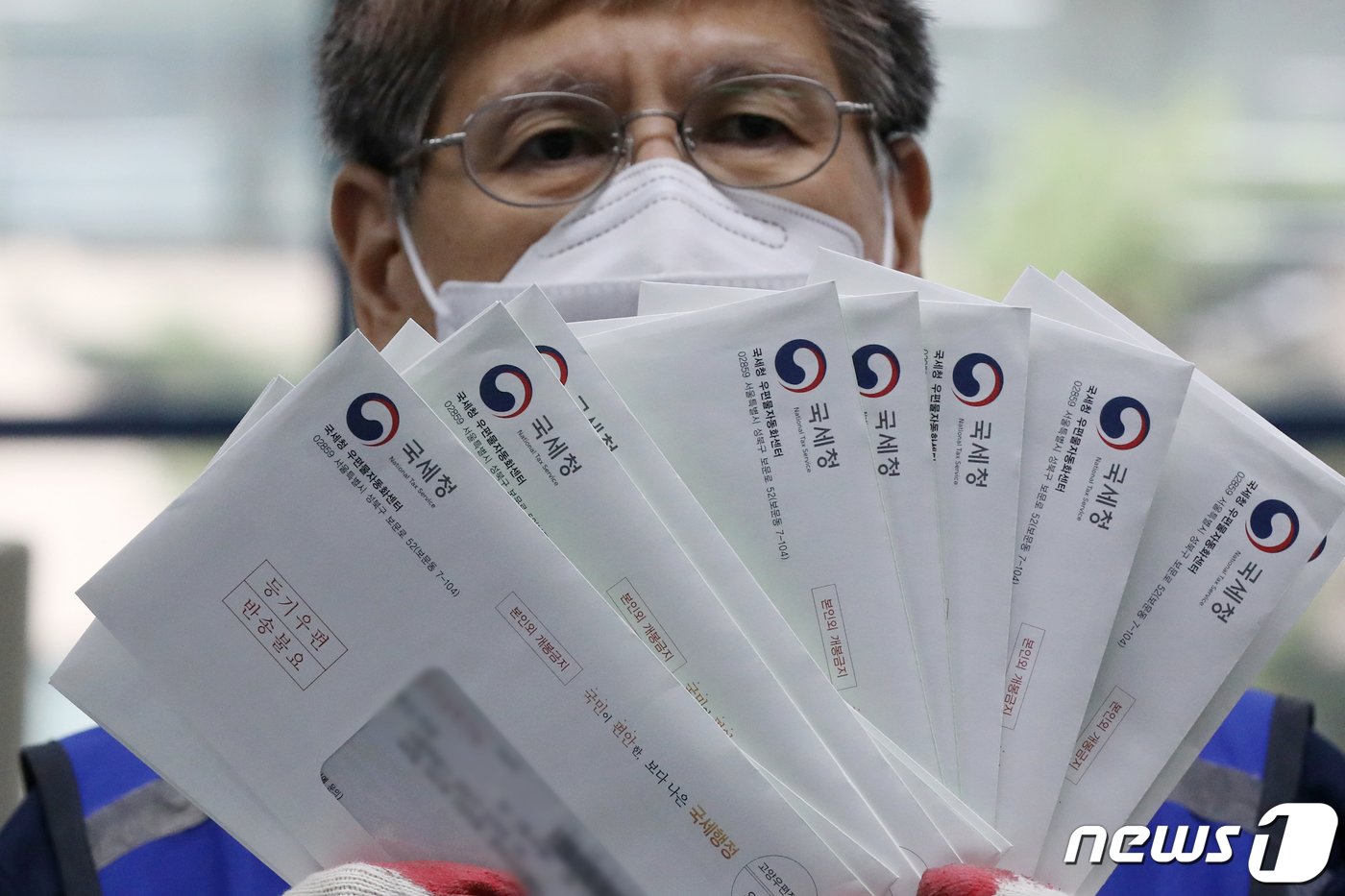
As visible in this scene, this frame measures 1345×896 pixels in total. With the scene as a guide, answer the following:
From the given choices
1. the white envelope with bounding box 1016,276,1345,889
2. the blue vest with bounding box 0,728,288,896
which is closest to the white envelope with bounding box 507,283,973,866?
the white envelope with bounding box 1016,276,1345,889

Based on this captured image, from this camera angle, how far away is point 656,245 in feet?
4.15

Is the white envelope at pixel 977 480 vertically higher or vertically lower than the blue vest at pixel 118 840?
higher

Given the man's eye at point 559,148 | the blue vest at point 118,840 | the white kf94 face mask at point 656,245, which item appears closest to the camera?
the blue vest at point 118,840

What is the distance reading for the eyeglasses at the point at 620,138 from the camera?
1.35 metres

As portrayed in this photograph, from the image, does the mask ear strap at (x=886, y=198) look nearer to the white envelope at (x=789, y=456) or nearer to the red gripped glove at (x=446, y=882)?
the white envelope at (x=789, y=456)

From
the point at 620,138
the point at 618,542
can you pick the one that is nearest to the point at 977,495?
the point at 618,542

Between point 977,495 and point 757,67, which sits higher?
point 757,67

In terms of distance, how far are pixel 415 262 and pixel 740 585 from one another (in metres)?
0.82

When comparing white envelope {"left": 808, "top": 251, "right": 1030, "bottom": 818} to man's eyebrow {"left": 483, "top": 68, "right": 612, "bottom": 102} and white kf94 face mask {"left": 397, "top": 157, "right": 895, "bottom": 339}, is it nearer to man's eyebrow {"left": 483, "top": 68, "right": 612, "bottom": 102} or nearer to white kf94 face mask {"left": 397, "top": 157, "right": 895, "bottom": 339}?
white kf94 face mask {"left": 397, "top": 157, "right": 895, "bottom": 339}

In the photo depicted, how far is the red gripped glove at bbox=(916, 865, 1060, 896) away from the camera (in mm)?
686

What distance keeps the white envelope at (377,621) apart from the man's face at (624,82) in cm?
69

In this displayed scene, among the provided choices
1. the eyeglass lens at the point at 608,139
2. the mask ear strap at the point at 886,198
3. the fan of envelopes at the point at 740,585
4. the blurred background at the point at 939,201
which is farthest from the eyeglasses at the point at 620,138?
the blurred background at the point at 939,201

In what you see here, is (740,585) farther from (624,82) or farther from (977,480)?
(624,82)

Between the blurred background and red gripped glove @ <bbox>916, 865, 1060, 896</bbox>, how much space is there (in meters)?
2.97
